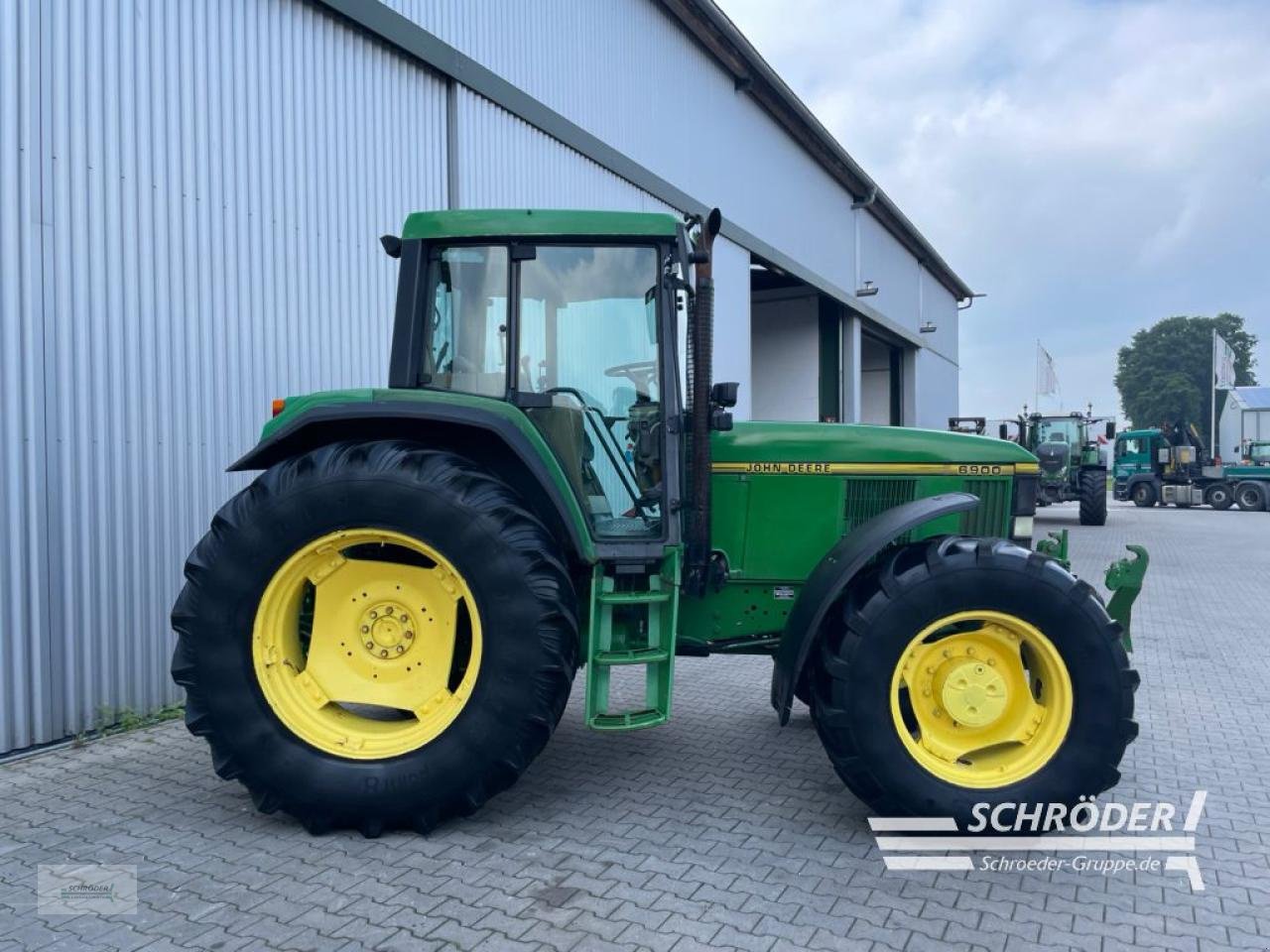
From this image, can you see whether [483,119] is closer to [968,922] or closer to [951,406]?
[968,922]

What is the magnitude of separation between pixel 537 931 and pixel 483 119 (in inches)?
251

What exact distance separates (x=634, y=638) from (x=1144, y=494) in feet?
88.5

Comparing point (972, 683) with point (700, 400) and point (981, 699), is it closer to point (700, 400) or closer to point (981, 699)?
point (981, 699)

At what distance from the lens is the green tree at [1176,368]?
2736 inches

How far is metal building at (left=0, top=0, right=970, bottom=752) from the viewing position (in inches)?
169

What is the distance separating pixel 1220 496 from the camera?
81.0ft

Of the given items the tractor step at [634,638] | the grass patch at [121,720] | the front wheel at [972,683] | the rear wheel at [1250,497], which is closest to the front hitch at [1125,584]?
the front wheel at [972,683]

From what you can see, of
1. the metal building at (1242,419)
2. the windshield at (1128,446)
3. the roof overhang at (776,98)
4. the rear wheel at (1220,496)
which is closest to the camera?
the roof overhang at (776,98)

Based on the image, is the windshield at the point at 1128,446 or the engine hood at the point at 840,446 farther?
the windshield at the point at 1128,446

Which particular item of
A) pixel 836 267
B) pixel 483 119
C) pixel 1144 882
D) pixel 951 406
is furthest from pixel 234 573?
pixel 951 406

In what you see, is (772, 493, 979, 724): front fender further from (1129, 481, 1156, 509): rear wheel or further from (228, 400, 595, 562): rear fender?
(1129, 481, 1156, 509): rear wheel

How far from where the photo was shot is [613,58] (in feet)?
29.6

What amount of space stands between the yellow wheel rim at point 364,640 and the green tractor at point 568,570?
0.01m

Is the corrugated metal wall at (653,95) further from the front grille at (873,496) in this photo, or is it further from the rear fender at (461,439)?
the front grille at (873,496)
